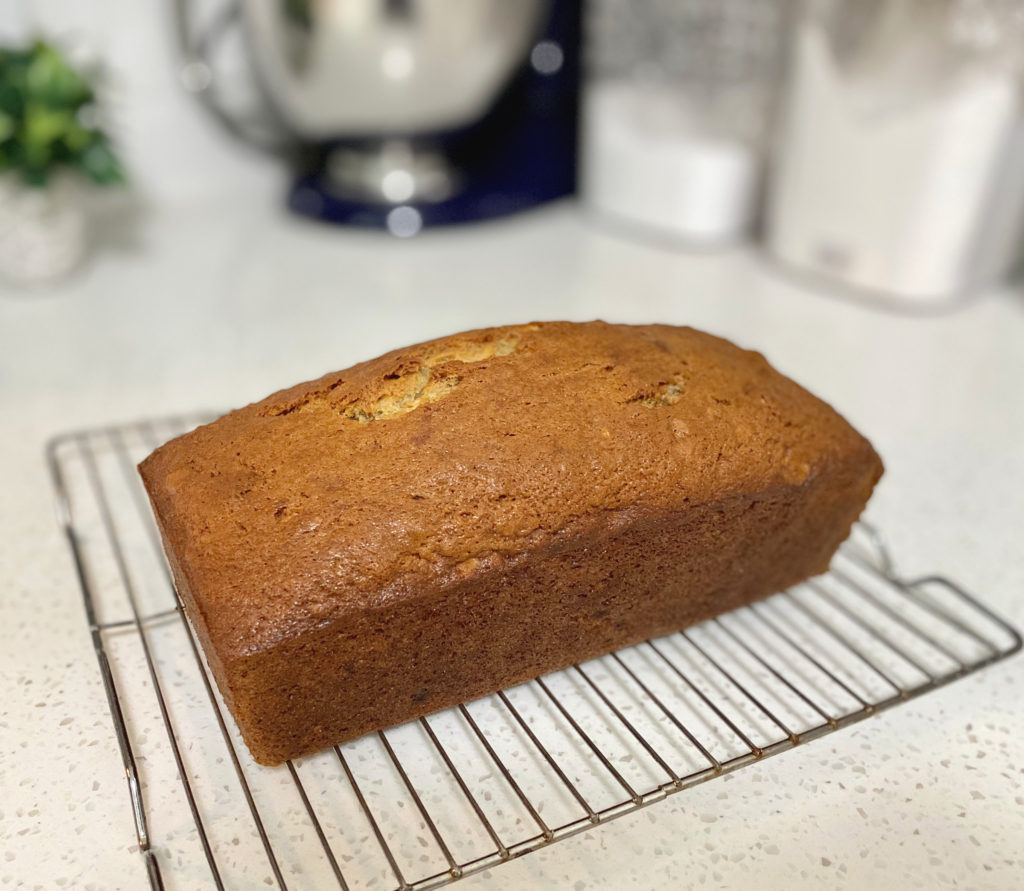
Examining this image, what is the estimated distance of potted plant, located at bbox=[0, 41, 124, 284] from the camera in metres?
1.26

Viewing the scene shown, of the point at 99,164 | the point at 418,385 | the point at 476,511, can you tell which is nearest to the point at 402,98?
Answer: the point at 99,164

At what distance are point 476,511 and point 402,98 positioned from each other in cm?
106

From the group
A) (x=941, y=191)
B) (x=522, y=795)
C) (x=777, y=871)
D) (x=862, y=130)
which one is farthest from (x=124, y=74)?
(x=777, y=871)

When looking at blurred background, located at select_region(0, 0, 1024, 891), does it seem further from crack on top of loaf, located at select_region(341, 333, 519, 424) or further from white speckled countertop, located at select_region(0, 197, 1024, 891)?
crack on top of loaf, located at select_region(341, 333, 519, 424)

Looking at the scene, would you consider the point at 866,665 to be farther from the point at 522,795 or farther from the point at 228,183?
the point at 228,183

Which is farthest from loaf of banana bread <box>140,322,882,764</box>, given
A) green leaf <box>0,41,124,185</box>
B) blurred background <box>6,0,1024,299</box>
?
→ green leaf <box>0,41,124,185</box>

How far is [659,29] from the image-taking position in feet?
4.95

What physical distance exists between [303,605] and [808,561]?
0.44 meters

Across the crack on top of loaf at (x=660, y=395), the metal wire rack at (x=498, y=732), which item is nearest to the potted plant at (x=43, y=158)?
the metal wire rack at (x=498, y=732)

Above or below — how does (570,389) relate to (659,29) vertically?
below

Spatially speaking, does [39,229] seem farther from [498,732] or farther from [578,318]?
[498,732]

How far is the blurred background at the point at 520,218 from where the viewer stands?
94 centimetres

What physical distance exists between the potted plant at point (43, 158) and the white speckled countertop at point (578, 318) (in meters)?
0.07

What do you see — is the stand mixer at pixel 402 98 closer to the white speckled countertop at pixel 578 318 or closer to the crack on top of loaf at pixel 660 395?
the white speckled countertop at pixel 578 318
